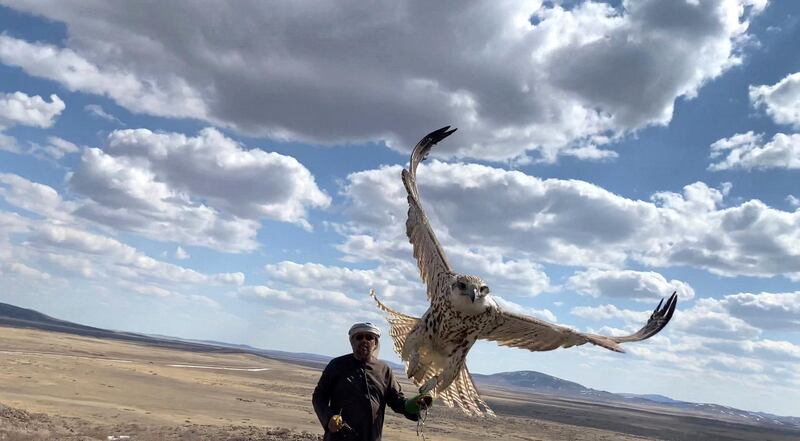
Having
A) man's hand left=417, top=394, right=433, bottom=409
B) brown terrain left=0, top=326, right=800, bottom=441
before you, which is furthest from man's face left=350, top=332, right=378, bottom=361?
brown terrain left=0, top=326, right=800, bottom=441

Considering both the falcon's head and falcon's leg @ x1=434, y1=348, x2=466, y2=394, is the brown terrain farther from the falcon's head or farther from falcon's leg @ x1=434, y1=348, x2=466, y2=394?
the falcon's head

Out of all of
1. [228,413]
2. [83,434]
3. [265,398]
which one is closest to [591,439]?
[265,398]

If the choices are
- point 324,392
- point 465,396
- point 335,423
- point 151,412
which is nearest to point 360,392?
point 324,392

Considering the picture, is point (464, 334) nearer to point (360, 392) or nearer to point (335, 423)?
point (360, 392)

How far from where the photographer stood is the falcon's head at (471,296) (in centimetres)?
507

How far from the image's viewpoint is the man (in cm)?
432

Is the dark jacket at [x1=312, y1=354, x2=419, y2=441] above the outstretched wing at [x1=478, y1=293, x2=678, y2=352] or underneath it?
underneath

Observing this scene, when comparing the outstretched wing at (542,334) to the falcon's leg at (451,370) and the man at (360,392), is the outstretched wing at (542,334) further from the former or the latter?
the man at (360,392)

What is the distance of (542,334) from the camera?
5.60 m

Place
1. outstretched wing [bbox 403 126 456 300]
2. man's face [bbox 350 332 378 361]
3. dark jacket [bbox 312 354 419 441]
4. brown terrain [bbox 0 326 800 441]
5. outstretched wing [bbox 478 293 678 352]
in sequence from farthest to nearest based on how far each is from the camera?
brown terrain [bbox 0 326 800 441] < outstretched wing [bbox 403 126 456 300] < outstretched wing [bbox 478 293 678 352] < man's face [bbox 350 332 378 361] < dark jacket [bbox 312 354 419 441]

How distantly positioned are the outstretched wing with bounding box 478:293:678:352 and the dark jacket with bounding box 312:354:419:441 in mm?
1328

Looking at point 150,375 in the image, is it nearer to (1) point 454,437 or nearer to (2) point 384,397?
(1) point 454,437

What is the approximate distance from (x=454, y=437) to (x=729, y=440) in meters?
64.1

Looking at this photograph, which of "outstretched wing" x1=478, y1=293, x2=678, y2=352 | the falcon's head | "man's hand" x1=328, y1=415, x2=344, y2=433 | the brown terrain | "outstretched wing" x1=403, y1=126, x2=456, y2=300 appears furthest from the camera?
the brown terrain
